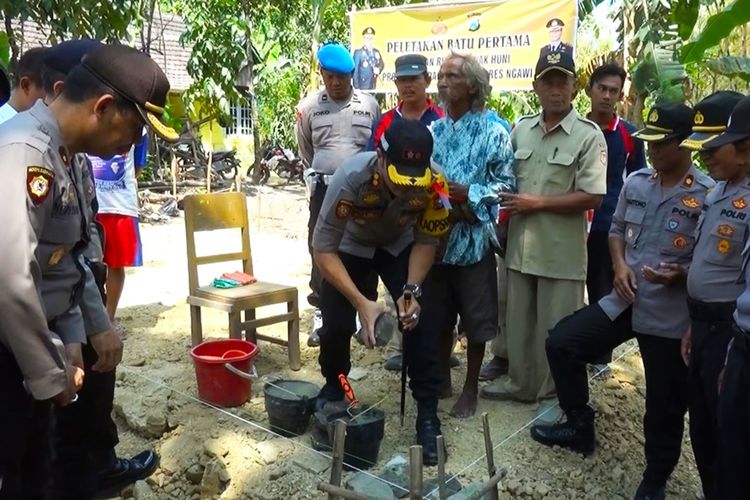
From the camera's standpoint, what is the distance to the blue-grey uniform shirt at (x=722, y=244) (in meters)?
2.84

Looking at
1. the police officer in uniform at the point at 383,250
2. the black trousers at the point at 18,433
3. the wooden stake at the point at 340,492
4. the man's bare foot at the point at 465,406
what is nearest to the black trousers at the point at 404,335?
the police officer in uniform at the point at 383,250

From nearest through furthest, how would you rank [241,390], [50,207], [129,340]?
[50,207] < [241,390] < [129,340]

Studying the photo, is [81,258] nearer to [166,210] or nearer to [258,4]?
[166,210]

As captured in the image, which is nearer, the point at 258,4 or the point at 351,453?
the point at 351,453

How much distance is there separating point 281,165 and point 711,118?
16.0 meters

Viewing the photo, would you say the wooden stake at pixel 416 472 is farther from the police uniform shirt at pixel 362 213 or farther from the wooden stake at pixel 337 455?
the police uniform shirt at pixel 362 213

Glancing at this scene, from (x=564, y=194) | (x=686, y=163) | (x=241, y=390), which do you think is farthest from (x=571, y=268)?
(x=241, y=390)

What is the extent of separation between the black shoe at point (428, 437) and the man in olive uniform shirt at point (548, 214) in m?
0.73

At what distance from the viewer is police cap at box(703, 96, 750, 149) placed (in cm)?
264

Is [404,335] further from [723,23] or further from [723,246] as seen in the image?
[723,23]

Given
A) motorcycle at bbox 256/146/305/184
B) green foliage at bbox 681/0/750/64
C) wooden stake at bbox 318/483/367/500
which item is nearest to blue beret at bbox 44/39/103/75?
wooden stake at bbox 318/483/367/500

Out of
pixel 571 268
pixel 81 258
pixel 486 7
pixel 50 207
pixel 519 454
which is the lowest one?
pixel 519 454

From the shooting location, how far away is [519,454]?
366 cm

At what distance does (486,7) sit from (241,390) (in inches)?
151
